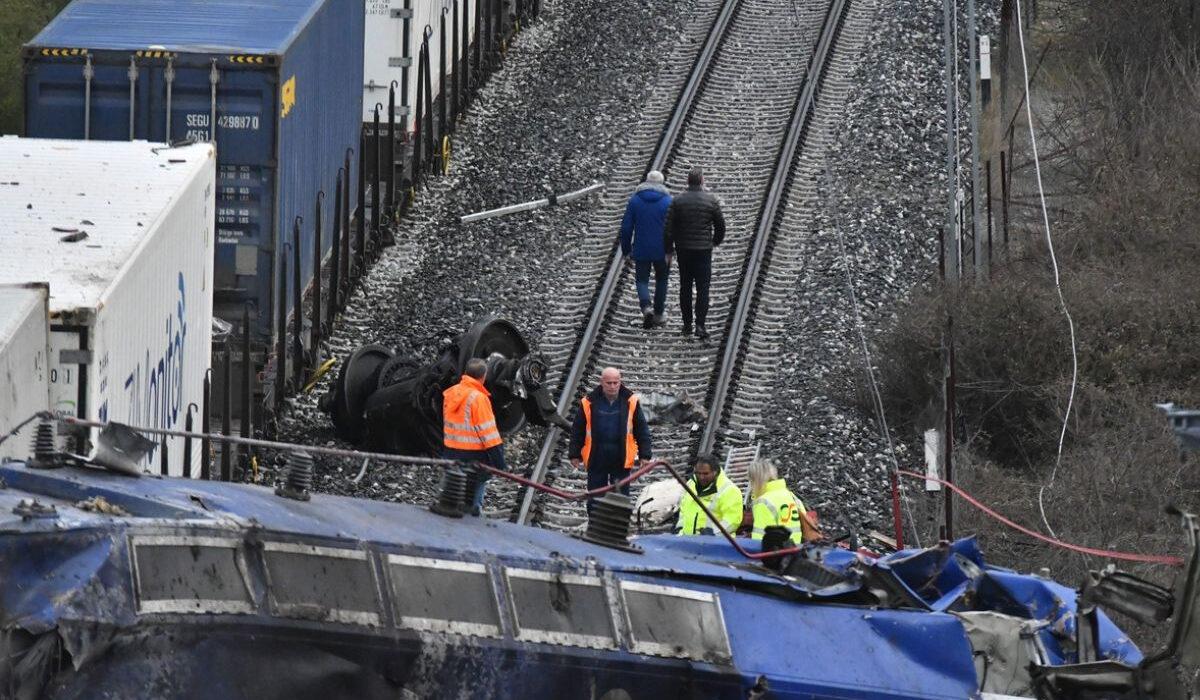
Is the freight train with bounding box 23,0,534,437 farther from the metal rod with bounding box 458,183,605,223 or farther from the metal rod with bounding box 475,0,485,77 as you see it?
the metal rod with bounding box 475,0,485,77

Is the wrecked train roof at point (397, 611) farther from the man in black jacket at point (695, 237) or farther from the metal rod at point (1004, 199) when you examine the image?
the metal rod at point (1004, 199)

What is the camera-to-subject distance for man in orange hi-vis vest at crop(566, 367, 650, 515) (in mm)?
13867

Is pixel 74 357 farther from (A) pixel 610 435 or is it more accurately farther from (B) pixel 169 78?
(B) pixel 169 78

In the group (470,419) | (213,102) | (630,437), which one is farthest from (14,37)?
(630,437)

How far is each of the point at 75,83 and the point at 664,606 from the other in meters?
11.5

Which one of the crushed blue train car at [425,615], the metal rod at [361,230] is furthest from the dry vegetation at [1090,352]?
the metal rod at [361,230]

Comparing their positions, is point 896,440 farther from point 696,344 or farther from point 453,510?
point 453,510

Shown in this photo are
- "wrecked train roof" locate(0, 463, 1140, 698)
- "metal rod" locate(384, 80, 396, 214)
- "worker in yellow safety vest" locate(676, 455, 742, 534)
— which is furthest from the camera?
"metal rod" locate(384, 80, 396, 214)

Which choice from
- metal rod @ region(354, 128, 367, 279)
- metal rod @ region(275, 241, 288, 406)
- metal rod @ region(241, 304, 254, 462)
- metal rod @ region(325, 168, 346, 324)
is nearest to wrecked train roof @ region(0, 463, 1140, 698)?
metal rod @ region(241, 304, 254, 462)

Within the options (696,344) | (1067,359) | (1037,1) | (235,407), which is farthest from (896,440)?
(1037,1)

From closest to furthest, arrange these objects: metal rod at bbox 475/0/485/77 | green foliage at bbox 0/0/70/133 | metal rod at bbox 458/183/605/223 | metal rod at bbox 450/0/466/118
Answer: metal rod at bbox 458/183/605/223 → metal rod at bbox 450/0/466/118 → metal rod at bbox 475/0/485/77 → green foliage at bbox 0/0/70/133

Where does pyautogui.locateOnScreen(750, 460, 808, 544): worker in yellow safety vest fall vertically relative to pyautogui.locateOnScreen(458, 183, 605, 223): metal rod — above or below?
above

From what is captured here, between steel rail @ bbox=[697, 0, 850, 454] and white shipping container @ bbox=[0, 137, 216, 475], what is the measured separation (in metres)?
4.14

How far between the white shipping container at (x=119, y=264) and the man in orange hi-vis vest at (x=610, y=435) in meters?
3.05
